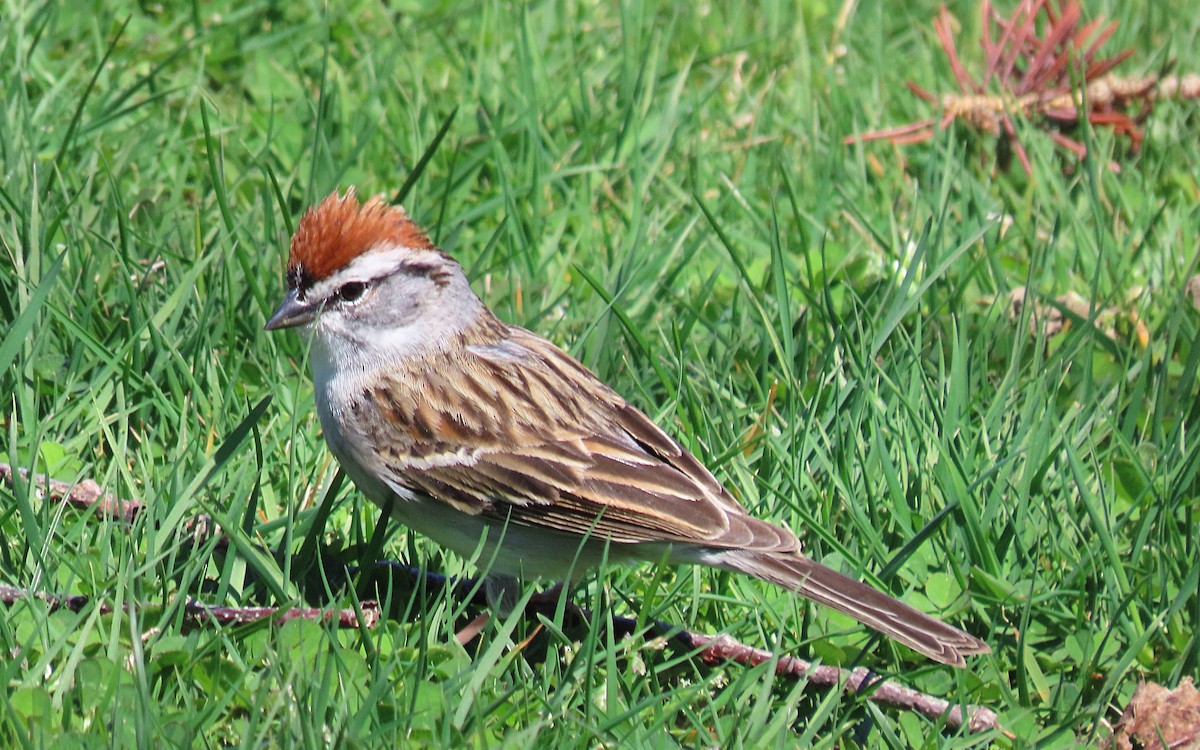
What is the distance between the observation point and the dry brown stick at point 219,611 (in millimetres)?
3369

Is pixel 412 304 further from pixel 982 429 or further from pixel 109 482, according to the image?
pixel 982 429

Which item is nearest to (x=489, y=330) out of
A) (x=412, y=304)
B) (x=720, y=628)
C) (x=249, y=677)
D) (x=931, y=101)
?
(x=412, y=304)

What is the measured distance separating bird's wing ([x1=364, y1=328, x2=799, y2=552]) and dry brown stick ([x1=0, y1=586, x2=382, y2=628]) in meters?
0.48

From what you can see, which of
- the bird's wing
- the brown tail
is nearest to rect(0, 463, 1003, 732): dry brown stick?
the brown tail

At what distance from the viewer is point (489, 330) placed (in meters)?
4.37

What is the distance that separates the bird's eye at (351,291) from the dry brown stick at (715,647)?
71 cm

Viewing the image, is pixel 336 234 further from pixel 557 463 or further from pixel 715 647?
pixel 715 647

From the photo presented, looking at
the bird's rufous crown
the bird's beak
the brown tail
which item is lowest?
the brown tail

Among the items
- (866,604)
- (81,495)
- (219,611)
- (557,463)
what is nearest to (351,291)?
(557,463)

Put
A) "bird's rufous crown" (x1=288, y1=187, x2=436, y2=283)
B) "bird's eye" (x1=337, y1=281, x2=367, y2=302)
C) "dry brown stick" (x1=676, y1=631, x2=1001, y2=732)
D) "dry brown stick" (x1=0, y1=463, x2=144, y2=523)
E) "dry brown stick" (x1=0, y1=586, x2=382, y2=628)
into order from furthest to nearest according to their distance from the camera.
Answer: "bird's eye" (x1=337, y1=281, x2=367, y2=302)
"bird's rufous crown" (x1=288, y1=187, x2=436, y2=283)
"dry brown stick" (x1=0, y1=463, x2=144, y2=523)
"dry brown stick" (x1=676, y1=631, x2=1001, y2=732)
"dry brown stick" (x1=0, y1=586, x2=382, y2=628)

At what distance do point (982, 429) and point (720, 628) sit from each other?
37.9 inches

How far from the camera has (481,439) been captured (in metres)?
4.04

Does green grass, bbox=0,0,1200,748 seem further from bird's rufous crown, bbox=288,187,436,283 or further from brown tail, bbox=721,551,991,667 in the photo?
bird's rufous crown, bbox=288,187,436,283

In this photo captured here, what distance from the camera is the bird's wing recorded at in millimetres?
3803
